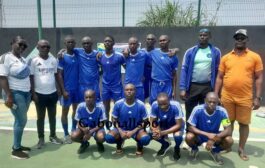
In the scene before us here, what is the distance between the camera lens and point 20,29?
31.6 ft

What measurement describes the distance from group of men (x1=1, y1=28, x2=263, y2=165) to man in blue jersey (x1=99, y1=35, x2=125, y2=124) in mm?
18

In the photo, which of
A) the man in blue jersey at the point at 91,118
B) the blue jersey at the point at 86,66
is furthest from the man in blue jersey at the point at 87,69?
the man in blue jersey at the point at 91,118

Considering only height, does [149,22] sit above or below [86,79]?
above

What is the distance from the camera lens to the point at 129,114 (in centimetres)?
511

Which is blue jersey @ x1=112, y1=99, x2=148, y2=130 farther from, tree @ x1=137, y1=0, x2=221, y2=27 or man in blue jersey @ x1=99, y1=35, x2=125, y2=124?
tree @ x1=137, y1=0, x2=221, y2=27

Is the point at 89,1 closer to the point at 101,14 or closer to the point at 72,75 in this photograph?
the point at 101,14

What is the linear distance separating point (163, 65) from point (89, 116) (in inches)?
59.8

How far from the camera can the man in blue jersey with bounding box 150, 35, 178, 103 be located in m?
5.44

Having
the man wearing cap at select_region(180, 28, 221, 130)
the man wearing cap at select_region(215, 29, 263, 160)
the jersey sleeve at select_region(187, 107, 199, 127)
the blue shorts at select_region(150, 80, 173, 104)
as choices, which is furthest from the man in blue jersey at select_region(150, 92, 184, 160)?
the man wearing cap at select_region(215, 29, 263, 160)

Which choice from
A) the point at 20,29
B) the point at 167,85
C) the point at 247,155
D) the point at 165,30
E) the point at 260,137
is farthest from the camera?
the point at 20,29

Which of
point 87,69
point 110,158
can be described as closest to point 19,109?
point 87,69

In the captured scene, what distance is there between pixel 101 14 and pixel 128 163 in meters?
5.47

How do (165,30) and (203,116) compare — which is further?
(165,30)

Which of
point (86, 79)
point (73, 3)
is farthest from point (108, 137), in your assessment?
point (73, 3)
